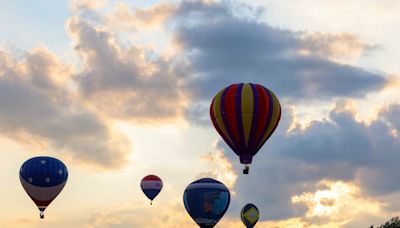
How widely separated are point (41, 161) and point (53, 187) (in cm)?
366

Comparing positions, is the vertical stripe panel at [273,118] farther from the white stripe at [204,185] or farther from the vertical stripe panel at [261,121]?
the white stripe at [204,185]

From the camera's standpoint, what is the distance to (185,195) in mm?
109062

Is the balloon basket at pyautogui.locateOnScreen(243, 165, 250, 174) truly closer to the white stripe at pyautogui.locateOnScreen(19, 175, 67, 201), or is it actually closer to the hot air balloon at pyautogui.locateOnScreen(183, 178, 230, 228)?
the hot air balloon at pyautogui.locateOnScreen(183, 178, 230, 228)

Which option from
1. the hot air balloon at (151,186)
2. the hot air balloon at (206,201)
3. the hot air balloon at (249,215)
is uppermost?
the hot air balloon at (151,186)

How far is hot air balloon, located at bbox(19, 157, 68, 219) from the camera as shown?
107625 mm

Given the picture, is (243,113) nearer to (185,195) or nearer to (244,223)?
(185,195)

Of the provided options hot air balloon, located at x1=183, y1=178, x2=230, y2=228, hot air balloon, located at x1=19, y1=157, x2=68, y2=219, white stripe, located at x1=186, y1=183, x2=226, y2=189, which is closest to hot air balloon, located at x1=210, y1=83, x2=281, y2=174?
white stripe, located at x1=186, y1=183, x2=226, y2=189

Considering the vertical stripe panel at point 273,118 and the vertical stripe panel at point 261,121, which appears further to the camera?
the vertical stripe panel at point 273,118

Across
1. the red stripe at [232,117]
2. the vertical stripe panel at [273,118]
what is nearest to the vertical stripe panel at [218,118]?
the red stripe at [232,117]

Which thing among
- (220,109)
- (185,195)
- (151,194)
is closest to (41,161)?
(185,195)

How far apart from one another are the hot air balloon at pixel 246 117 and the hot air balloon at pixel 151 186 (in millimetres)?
52879

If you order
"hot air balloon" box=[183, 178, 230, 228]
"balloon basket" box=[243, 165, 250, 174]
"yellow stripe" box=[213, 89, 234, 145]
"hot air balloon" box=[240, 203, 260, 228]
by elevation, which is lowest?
"balloon basket" box=[243, 165, 250, 174]

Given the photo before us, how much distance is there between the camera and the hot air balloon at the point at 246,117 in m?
90.5

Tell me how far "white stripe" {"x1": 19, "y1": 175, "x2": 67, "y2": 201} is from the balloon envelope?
3523 centimetres
